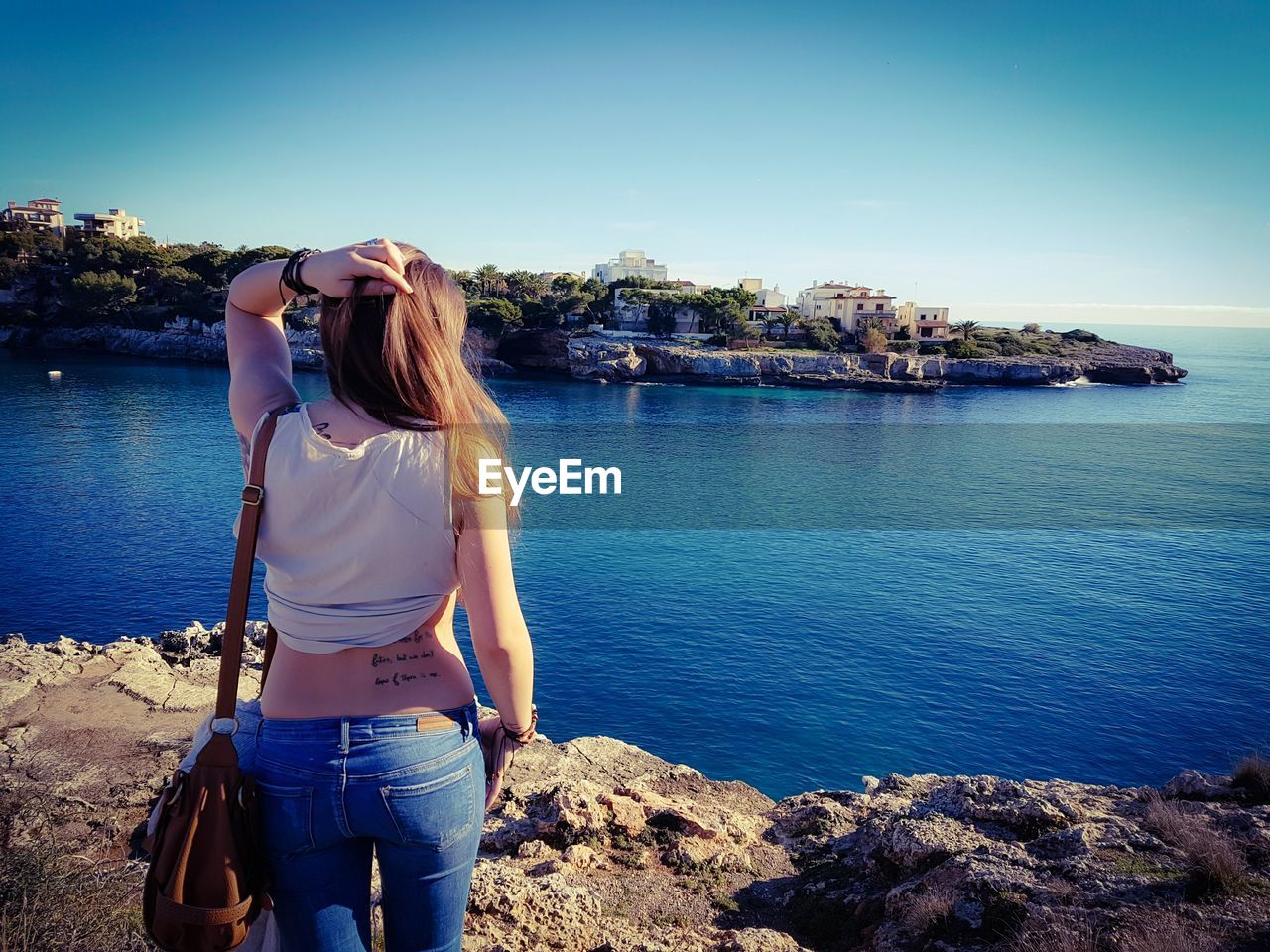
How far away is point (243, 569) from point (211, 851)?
1.50 feet

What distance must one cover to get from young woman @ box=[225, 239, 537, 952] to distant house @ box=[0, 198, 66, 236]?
109868 millimetres

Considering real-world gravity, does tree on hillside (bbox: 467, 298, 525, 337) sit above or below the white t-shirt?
above

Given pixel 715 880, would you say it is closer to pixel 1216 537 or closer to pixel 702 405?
pixel 1216 537


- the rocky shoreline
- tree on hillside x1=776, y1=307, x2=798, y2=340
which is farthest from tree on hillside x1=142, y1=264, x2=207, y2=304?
tree on hillside x1=776, y1=307, x2=798, y2=340

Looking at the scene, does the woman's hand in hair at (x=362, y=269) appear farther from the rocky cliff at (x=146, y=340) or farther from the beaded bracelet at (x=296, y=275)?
the rocky cliff at (x=146, y=340)

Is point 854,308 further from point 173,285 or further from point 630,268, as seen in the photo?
point 173,285

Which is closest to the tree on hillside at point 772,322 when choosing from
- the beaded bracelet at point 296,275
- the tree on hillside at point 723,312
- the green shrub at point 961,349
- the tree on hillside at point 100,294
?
the tree on hillside at point 723,312

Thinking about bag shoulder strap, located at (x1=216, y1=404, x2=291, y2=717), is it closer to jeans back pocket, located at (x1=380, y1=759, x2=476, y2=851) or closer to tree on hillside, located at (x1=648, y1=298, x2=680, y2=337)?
jeans back pocket, located at (x1=380, y1=759, x2=476, y2=851)

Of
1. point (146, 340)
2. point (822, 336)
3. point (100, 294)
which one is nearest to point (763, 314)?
point (822, 336)

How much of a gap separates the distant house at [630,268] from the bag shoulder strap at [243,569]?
11294cm

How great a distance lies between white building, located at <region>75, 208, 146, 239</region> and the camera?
93.6 m

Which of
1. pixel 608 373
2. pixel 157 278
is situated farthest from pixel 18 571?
pixel 157 278

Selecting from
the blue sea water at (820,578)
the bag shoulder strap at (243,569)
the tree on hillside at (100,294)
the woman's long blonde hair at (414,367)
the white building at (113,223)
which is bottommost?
the blue sea water at (820,578)

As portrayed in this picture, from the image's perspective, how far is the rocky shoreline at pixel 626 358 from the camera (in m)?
69.1
